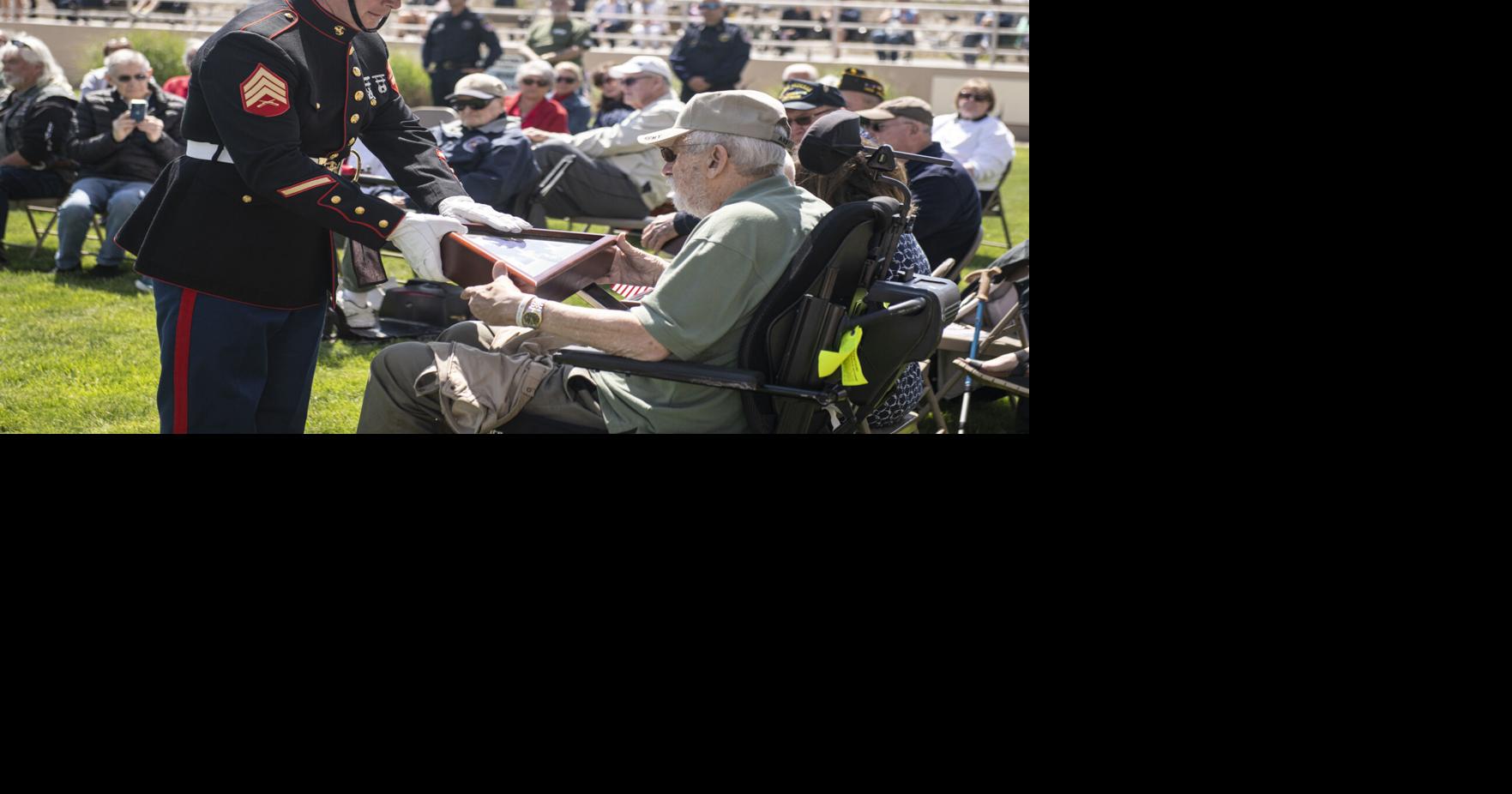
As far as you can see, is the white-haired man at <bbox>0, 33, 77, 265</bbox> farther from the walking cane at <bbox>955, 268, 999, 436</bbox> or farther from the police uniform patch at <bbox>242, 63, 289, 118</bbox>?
the police uniform patch at <bbox>242, 63, 289, 118</bbox>

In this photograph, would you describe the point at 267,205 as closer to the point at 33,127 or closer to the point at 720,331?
the point at 720,331

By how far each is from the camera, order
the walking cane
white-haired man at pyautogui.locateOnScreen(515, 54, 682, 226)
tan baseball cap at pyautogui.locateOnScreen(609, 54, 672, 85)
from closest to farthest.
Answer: the walking cane
white-haired man at pyautogui.locateOnScreen(515, 54, 682, 226)
tan baseball cap at pyautogui.locateOnScreen(609, 54, 672, 85)

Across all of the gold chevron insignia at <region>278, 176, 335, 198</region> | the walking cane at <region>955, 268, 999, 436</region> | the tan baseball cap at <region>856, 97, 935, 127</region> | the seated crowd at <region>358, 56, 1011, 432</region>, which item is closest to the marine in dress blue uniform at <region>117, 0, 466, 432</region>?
the gold chevron insignia at <region>278, 176, 335, 198</region>

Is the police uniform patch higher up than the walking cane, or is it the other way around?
the police uniform patch

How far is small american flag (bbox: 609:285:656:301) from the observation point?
121 inches

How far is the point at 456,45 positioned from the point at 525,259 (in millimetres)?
10132

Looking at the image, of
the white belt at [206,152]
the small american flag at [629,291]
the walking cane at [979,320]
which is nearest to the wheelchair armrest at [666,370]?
the small american flag at [629,291]

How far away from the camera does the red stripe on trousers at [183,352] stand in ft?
9.39

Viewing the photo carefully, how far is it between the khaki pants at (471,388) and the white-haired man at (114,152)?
15.2 ft

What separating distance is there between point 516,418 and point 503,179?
370 centimetres

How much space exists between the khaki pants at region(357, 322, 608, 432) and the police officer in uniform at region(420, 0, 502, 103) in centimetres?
977

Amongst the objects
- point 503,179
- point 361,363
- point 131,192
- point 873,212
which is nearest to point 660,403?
point 873,212

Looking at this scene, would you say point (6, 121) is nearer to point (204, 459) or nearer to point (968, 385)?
point (968, 385)

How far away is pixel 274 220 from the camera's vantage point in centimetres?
287
